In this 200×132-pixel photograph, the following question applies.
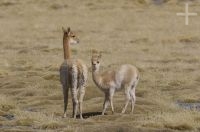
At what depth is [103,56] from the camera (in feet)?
95.5

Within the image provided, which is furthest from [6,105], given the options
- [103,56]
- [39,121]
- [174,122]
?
[103,56]

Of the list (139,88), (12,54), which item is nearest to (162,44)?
(12,54)

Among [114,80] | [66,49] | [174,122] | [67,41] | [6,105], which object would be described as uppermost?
[67,41]

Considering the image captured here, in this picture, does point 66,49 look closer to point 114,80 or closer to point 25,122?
point 114,80

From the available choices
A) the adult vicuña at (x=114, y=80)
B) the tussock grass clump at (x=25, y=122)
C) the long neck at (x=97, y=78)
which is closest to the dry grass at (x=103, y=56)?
the tussock grass clump at (x=25, y=122)

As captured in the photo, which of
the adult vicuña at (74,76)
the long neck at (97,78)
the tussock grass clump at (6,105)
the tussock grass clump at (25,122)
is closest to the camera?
the tussock grass clump at (25,122)

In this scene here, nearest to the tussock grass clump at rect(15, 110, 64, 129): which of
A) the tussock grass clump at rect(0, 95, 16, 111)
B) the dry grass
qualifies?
the dry grass

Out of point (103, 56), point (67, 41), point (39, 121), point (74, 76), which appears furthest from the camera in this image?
point (103, 56)

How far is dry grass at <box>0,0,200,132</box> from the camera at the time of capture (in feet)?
44.6

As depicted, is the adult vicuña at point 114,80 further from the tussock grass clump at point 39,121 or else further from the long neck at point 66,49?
the tussock grass clump at point 39,121

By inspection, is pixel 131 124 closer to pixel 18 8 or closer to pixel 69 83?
pixel 69 83

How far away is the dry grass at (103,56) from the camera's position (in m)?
13.6

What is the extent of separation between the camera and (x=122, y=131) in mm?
12148

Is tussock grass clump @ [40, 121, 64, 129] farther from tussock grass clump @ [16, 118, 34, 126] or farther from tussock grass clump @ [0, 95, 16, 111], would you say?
tussock grass clump @ [0, 95, 16, 111]
